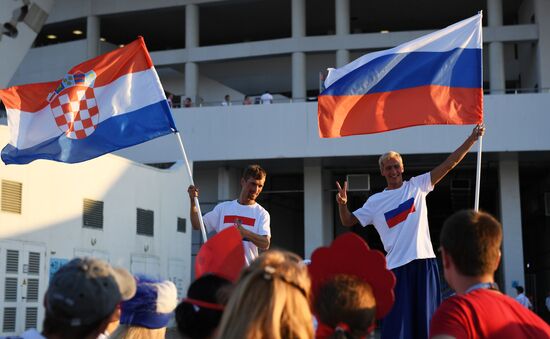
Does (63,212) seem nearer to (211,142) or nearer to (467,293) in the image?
(211,142)

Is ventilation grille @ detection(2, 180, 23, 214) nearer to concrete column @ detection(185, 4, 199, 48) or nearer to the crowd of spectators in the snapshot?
the crowd of spectators

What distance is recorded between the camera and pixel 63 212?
17188 millimetres

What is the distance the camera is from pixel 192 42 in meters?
27.7

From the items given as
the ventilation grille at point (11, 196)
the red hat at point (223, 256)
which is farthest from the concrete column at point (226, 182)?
the red hat at point (223, 256)

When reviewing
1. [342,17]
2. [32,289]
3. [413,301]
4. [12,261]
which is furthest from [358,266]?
[342,17]

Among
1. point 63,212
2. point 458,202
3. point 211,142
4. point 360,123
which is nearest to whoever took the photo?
point 360,123

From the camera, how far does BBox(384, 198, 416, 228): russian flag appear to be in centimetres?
643

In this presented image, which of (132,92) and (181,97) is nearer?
(132,92)

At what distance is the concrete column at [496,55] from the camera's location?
25562 mm

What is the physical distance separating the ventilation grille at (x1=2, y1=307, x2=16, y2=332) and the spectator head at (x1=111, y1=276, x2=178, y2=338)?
12803mm

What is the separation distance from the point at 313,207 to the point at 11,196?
12668 millimetres

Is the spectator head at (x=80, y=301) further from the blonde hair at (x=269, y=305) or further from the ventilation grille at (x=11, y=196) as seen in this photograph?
the ventilation grille at (x=11, y=196)

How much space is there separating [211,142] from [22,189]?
1006 centimetres

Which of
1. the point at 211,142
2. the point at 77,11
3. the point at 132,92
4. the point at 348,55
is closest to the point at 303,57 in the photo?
the point at 348,55
